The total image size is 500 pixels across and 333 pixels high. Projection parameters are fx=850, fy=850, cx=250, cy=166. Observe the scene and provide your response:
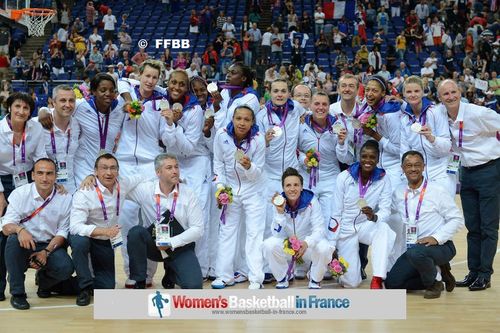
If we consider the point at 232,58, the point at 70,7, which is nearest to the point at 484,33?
the point at 232,58

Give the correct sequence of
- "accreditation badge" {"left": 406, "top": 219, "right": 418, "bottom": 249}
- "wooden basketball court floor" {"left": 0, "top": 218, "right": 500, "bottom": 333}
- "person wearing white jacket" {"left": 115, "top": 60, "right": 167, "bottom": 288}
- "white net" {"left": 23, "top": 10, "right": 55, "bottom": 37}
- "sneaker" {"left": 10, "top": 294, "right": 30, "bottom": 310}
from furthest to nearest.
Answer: "white net" {"left": 23, "top": 10, "right": 55, "bottom": 37}, "person wearing white jacket" {"left": 115, "top": 60, "right": 167, "bottom": 288}, "accreditation badge" {"left": 406, "top": 219, "right": 418, "bottom": 249}, "sneaker" {"left": 10, "top": 294, "right": 30, "bottom": 310}, "wooden basketball court floor" {"left": 0, "top": 218, "right": 500, "bottom": 333}

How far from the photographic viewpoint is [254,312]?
250 inches

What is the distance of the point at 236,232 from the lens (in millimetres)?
8406

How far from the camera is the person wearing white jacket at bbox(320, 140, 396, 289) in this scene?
812cm

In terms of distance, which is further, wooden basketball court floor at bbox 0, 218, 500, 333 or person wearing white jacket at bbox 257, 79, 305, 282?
person wearing white jacket at bbox 257, 79, 305, 282

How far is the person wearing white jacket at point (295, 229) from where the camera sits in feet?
26.3

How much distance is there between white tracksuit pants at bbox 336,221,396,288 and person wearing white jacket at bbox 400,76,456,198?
718 mm

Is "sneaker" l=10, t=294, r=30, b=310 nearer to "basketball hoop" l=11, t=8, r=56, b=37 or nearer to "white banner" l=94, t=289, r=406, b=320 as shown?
"white banner" l=94, t=289, r=406, b=320

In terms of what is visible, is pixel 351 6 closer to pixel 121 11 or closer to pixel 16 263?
pixel 121 11

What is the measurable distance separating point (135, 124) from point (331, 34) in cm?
1804

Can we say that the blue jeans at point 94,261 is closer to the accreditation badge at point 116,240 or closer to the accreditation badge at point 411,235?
the accreditation badge at point 116,240

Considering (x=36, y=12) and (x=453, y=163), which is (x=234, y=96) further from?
(x=36, y=12)

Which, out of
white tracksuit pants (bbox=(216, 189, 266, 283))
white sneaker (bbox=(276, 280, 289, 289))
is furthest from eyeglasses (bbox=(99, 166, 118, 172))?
white sneaker (bbox=(276, 280, 289, 289))

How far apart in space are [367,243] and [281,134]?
1.38 meters
